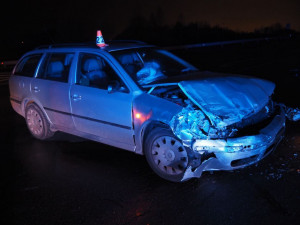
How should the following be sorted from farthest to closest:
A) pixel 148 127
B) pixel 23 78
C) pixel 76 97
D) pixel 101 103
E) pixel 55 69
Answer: pixel 23 78, pixel 55 69, pixel 76 97, pixel 101 103, pixel 148 127

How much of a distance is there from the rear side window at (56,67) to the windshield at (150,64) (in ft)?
2.96

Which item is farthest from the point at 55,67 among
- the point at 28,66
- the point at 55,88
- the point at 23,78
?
the point at 28,66

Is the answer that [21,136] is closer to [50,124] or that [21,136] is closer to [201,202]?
[50,124]

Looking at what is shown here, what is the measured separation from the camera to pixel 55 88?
4973 millimetres

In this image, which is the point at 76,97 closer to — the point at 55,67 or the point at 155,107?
the point at 55,67

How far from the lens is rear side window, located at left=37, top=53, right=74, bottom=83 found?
4.95m

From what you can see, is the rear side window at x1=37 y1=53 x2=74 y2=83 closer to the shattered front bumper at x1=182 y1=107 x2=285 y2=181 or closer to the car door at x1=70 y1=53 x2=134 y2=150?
the car door at x1=70 y1=53 x2=134 y2=150

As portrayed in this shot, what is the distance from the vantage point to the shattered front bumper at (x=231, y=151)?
134 inches

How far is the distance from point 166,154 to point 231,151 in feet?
2.56

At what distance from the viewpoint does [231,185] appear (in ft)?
11.8

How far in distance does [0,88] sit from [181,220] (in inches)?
417

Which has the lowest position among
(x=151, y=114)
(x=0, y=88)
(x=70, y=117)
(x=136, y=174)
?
(x=0, y=88)

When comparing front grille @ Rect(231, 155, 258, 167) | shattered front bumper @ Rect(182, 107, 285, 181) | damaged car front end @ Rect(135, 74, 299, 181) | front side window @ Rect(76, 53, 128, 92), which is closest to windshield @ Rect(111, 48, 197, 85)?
front side window @ Rect(76, 53, 128, 92)

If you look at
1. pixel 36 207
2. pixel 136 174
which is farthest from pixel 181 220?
pixel 36 207
